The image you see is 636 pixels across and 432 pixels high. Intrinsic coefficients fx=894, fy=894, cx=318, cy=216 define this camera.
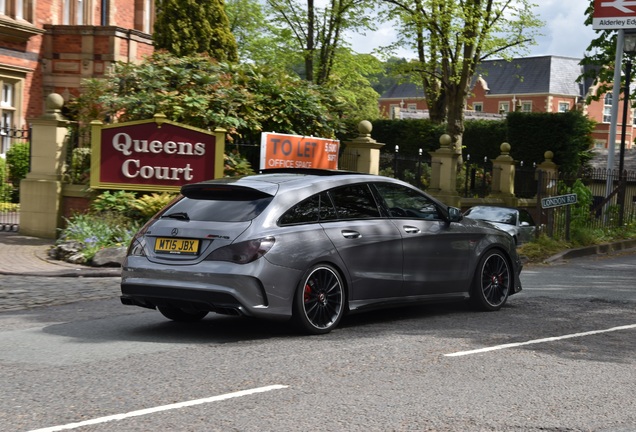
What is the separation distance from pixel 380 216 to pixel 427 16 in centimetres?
2590

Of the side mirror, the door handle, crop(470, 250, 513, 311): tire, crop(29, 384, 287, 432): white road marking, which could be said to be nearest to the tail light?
the door handle

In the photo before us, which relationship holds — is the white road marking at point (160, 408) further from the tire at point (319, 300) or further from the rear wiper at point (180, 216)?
the rear wiper at point (180, 216)

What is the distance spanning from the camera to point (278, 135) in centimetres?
1708

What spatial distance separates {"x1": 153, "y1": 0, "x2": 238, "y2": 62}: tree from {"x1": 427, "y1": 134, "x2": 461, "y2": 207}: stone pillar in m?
7.02

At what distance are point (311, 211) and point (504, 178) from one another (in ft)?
66.8

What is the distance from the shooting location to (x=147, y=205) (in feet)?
51.5

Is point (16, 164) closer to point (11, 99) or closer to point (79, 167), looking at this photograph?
point (11, 99)

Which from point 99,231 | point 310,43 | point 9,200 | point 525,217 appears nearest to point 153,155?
point 99,231

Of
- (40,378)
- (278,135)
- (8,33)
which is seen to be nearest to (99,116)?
(278,135)

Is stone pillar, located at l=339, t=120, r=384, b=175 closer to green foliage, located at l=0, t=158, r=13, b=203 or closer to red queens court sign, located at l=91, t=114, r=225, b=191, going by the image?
red queens court sign, located at l=91, t=114, r=225, b=191

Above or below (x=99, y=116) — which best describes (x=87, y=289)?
below

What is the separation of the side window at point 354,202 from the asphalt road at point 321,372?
1095 millimetres

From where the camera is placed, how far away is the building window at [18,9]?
25.6 m

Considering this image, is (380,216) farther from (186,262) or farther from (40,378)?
(40,378)
